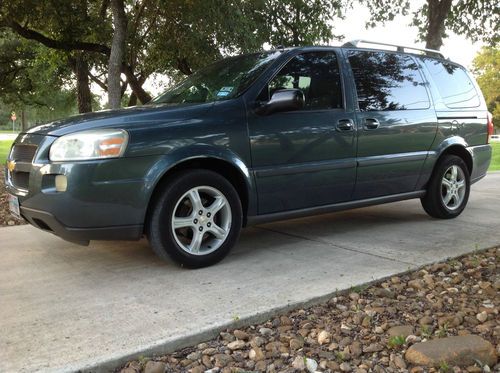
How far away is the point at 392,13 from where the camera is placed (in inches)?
556

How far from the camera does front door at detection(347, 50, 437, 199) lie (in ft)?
16.1

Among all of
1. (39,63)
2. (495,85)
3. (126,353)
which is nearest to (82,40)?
(39,63)

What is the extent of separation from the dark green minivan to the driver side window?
1 centimetres

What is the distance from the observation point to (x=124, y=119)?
3.72 meters

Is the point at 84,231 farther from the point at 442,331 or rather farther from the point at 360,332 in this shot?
the point at 442,331

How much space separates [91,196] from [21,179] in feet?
2.57

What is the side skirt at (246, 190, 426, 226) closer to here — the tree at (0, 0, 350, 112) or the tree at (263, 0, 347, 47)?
the tree at (0, 0, 350, 112)

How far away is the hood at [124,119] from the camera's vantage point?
3666 mm

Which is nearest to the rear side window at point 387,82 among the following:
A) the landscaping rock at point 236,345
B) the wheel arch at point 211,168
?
the wheel arch at point 211,168

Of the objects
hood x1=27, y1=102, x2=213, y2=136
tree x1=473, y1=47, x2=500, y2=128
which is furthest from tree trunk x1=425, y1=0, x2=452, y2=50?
tree x1=473, y1=47, x2=500, y2=128

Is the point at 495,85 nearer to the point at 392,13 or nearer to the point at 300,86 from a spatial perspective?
the point at 392,13

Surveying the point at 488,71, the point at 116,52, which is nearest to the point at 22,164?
the point at 116,52

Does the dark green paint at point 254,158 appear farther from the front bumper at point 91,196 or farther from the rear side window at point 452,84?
the rear side window at point 452,84

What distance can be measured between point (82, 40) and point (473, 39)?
34.4ft
